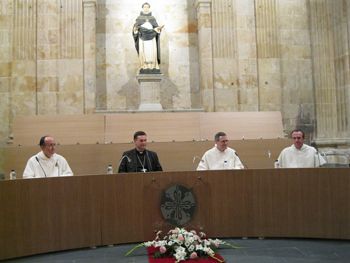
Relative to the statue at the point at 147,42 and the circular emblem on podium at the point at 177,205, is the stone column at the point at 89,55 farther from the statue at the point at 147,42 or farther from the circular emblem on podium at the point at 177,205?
→ the circular emblem on podium at the point at 177,205

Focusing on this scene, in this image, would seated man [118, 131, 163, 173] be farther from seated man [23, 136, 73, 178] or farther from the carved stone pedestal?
the carved stone pedestal

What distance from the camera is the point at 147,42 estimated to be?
1256cm

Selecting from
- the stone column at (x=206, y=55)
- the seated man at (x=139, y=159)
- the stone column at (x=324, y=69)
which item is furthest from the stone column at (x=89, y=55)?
the stone column at (x=324, y=69)

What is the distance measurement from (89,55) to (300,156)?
7.29m

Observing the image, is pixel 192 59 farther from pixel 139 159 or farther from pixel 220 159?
pixel 139 159

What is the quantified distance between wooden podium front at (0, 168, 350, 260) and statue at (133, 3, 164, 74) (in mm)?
6725

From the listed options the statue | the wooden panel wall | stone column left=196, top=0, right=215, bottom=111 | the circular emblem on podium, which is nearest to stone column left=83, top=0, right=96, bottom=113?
the statue

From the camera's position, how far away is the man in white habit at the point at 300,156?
24.6 feet

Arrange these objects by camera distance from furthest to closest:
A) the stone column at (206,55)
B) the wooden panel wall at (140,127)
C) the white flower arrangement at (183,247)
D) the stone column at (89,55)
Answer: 1. the stone column at (206,55)
2. the stone column at (89,55)
3. the wooden panel wall at (140,127)
4. the white flower arrangement at (183,247)

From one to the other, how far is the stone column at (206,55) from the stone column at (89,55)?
2.96m

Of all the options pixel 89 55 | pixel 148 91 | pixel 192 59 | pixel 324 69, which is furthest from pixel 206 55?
pixel 324 69

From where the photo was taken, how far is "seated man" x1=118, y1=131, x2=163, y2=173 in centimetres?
700

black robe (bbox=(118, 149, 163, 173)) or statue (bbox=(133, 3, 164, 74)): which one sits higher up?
statue (bbox=(133, 3, 164, 74))

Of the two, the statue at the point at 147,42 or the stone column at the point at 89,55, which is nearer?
the statue at the point at 147,42
